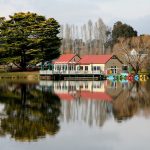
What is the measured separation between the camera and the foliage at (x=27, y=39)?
2923 inches

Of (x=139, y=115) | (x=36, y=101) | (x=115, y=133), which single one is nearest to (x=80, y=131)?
(x=115, y=133)

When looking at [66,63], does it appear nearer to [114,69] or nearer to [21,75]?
[21,75]

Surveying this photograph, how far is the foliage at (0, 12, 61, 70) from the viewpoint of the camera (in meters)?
74.2

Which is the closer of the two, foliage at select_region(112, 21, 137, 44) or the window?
the window

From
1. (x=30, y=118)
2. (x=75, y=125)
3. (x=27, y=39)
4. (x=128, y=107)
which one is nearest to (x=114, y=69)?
(x=27, y=39)

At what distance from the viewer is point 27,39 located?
7431 cm

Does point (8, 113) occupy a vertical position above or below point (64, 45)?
below

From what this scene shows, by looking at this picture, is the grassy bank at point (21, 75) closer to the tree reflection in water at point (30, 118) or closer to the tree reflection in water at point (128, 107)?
the tree reflection in water at point (30, 118)

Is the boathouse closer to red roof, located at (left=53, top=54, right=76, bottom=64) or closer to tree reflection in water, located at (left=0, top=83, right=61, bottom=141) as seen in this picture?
red roof, located at (left=53, top=54, right=76, bottom=64)

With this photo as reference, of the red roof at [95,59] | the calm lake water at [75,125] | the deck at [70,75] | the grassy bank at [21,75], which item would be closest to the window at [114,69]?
the red roof at [95,59]

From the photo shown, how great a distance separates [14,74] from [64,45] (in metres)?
45.3

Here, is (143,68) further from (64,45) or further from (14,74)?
(64,45)

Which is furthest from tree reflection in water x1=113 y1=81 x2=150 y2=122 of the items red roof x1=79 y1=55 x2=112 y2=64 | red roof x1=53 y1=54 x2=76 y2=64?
red roof x1=53 y1=54 x2=76 y2=64

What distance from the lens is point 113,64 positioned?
75.9 meters
